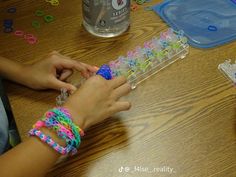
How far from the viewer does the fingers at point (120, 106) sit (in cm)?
68

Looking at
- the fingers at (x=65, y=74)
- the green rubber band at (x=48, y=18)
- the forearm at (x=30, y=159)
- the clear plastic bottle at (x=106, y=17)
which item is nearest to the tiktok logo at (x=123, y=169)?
the forearm at (x=30, y=159)

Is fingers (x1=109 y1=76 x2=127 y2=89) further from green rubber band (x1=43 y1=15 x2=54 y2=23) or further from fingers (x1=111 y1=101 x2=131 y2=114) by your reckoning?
green rubber band (x1=43 y1=15 x2=54 y2=23)

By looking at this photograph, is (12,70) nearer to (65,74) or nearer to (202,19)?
(65,74)

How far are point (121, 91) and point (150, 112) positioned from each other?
0.07 metres

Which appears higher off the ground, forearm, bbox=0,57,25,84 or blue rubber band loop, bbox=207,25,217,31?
blue rubber band loop, bbox=207,25,217,31

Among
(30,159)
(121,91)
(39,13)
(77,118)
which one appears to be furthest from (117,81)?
(39,13)

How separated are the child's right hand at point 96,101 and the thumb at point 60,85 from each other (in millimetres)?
44

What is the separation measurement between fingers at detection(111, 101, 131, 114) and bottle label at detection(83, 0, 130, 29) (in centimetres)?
21

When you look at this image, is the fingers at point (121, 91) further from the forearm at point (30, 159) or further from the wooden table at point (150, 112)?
the forearm at point (30, 159)

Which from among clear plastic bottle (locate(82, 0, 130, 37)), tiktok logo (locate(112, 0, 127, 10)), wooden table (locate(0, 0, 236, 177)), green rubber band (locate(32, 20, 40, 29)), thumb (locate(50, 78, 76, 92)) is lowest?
wooden table (locate(0, 0, 236, 177))

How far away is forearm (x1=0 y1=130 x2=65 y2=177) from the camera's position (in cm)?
58

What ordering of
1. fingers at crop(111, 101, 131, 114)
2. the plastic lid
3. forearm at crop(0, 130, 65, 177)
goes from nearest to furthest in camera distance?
forearm at crop(0, 130, 65, 177) → fingers at crop(111, 101, 131, 114) → the plastic lid

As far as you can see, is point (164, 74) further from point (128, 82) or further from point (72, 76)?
point (72, 76)

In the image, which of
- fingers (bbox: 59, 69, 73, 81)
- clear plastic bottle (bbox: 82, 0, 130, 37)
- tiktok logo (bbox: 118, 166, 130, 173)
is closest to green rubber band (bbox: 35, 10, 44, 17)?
clear plastic bottle (bbox: 82, 0, 130, 37)
